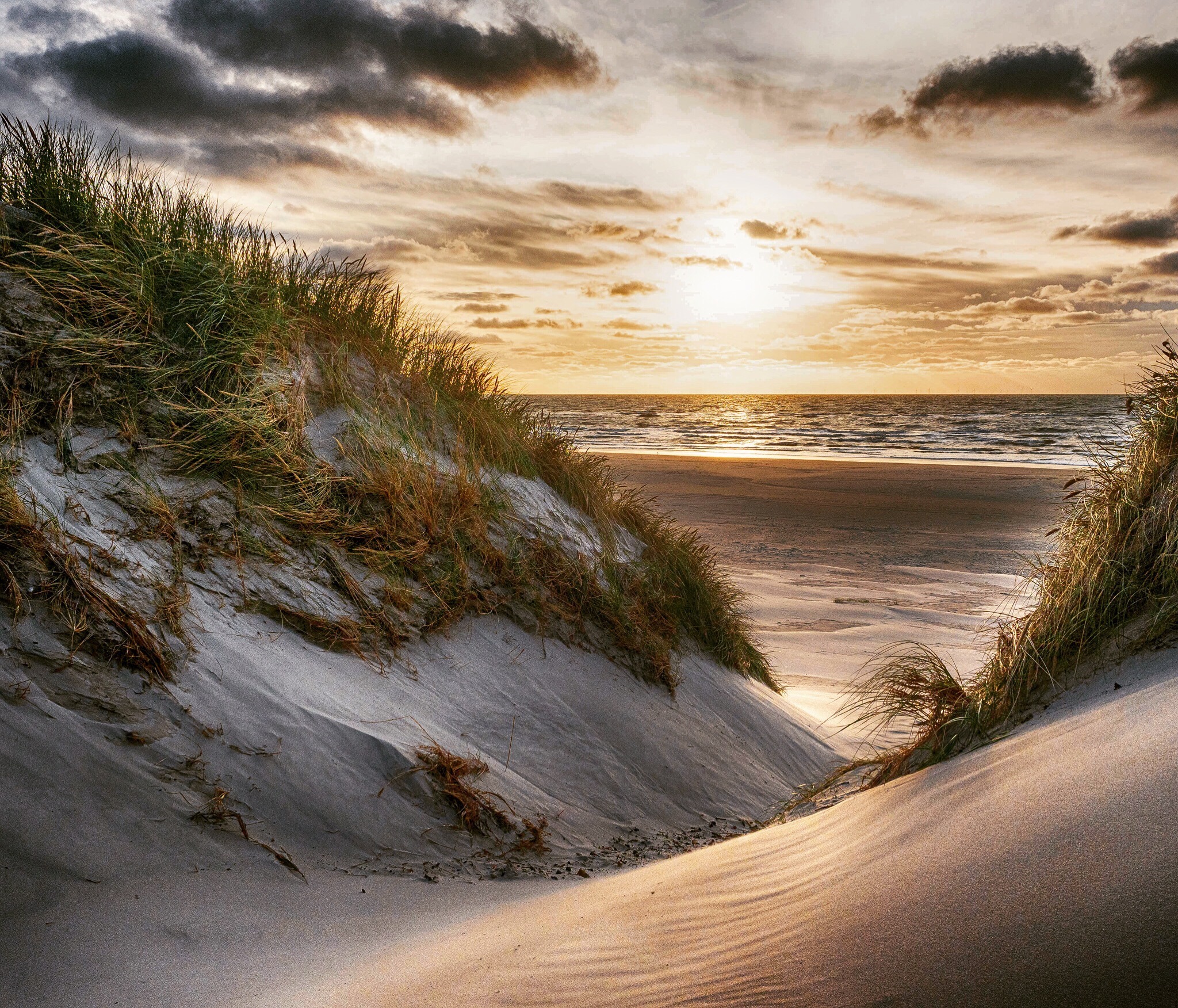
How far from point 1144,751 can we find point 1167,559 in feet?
4.02

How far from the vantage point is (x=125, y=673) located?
3.15 meters

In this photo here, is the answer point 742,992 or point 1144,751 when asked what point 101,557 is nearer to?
point 742,992

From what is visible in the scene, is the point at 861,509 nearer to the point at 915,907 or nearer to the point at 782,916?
the point at 782,916

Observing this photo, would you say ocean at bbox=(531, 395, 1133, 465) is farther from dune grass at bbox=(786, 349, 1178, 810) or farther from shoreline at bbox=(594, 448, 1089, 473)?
dune grass at bbox=(786, 349, 1178, 810)

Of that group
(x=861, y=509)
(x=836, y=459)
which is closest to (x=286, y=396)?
(x=861, y=509)

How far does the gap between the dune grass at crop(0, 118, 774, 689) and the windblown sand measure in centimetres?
142

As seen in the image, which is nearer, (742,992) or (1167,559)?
(742,992)

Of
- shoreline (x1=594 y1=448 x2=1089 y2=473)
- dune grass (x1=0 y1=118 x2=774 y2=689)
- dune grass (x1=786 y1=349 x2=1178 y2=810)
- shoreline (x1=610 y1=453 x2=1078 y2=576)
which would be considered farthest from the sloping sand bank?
shoreline (x1=594 y1=448 x2=1089 y2=473)

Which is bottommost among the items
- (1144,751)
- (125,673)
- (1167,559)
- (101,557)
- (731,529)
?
(731,529)

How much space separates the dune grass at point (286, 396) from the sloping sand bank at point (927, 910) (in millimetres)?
2141

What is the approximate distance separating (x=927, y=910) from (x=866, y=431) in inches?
1862

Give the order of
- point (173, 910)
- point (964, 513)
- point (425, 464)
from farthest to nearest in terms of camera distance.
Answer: point (964, 513) → point (425, 464) → point (173, 910)

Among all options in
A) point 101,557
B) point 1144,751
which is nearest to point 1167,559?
point 1144,751

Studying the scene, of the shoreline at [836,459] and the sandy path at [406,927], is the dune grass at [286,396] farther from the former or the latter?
the shoreline at [836,459]
